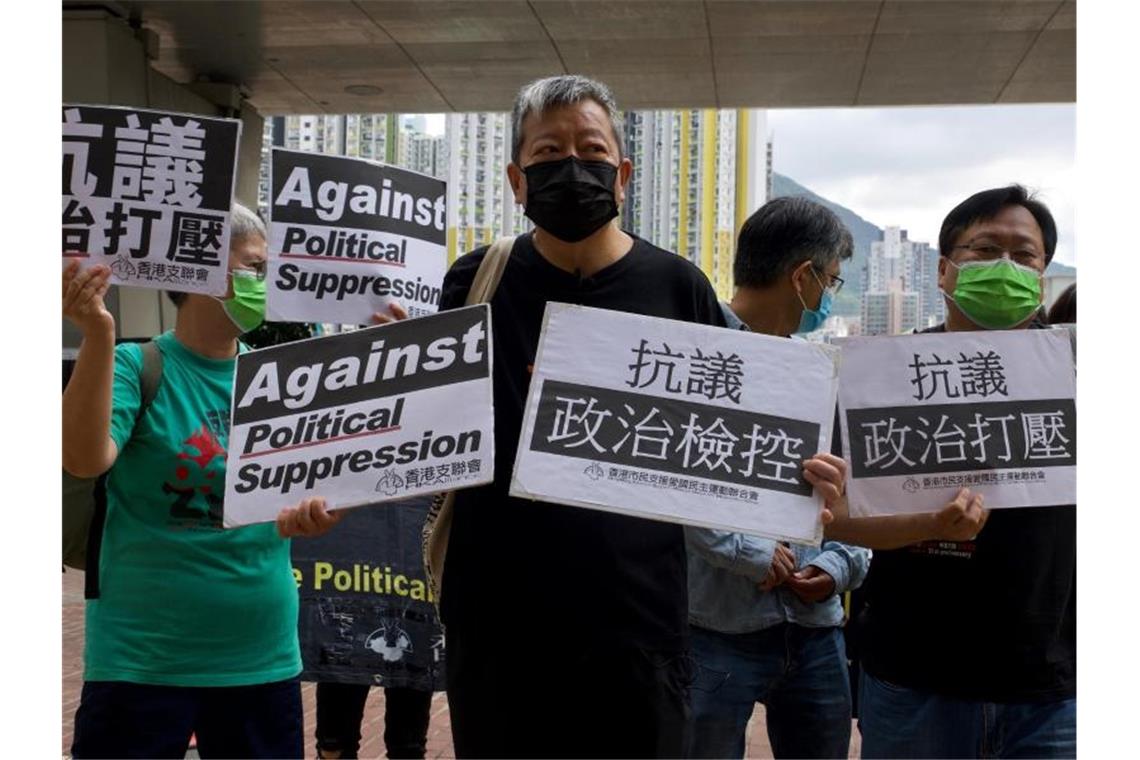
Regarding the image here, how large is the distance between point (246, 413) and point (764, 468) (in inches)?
42.6

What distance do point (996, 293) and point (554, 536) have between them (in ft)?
4.00

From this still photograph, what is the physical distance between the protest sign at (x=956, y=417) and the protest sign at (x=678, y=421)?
245 millimetres

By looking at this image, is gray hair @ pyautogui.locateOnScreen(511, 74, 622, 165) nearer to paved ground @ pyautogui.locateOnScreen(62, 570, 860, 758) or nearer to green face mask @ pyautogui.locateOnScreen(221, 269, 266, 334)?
Answer: green face mask @ pyautogui.locateOnScreen(221, 269, 266, 334)

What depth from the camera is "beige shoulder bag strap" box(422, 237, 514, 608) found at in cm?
247

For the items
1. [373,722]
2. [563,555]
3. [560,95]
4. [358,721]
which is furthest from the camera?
[373,722]

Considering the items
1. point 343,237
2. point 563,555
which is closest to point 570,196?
point 563,555

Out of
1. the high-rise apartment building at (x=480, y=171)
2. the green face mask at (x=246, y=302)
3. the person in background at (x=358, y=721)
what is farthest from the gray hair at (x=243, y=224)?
the high-rise apartment building at (x=480, y=171)

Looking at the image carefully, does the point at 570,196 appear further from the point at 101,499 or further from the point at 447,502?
the point at 101,499

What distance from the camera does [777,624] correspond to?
319 centimetres

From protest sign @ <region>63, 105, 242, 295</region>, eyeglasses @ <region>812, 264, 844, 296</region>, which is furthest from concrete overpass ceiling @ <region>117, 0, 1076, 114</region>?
protest sign @ <region>63, 105, 242, 295</region>

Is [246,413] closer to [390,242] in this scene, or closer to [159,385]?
[159,385]

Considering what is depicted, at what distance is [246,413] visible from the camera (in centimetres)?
258

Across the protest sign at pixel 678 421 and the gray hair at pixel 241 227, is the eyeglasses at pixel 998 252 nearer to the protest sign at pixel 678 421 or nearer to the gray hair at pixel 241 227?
the protest sign at pixel 678 421

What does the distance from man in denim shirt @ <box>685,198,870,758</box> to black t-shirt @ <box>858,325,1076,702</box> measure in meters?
0.45
